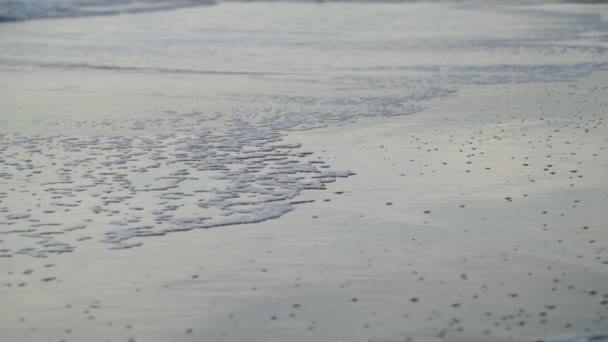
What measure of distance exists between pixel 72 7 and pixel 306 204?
2542 cm

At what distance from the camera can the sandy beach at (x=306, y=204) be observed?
5203 mm

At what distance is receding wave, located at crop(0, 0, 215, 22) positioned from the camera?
93.7ft

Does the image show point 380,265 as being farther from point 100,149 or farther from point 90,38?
point 90,38

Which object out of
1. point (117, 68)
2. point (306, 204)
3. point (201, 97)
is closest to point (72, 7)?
point (117, 68)

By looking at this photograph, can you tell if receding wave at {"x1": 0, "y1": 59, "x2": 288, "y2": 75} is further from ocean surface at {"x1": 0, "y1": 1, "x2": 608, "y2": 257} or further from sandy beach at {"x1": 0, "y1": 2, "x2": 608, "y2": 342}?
sandy beach at {"x1": 0, "y1": 2, "x2": 608, "y2": 342}

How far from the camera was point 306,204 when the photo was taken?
7.47 meters

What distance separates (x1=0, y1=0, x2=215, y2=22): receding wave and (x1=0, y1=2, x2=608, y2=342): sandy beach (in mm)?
12443

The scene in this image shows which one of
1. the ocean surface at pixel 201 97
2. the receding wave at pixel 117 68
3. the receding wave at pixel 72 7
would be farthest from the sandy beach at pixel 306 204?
the receding wave at pixel 72 7

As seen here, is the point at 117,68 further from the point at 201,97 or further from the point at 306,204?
the point at 306,204

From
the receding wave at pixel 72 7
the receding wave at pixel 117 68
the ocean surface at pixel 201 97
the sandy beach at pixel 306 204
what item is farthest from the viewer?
the receding wave at pixel 72 7

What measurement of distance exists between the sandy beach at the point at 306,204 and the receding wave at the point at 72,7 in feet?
40.8

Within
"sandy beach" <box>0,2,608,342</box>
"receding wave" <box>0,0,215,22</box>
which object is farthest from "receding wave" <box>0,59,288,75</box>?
"receding wave" <box>0,0,215,22</box>

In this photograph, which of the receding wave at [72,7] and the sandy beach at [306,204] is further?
the receding wave at [72,7]

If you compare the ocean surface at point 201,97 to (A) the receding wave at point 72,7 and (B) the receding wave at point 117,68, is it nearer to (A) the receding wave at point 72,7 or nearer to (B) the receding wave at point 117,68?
(B) the receding wave at point 117,68
